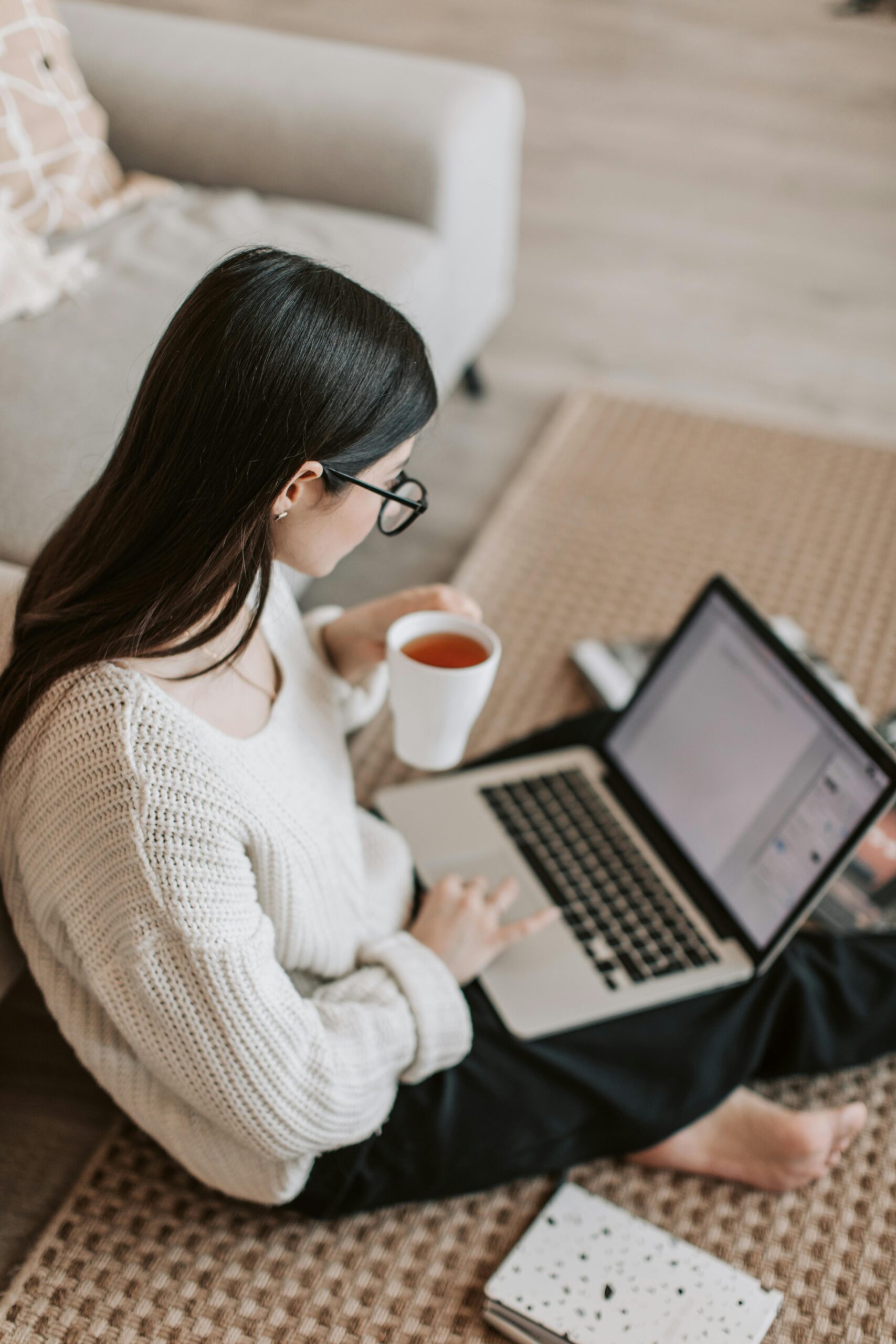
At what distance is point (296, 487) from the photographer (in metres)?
0.73

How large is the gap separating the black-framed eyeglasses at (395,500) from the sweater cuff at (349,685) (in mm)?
205

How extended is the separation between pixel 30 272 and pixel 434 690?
1011 millimetres

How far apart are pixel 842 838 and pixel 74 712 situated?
0.64 meters

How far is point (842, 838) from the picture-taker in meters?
0.97

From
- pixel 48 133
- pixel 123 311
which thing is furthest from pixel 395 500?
pixel 48 133

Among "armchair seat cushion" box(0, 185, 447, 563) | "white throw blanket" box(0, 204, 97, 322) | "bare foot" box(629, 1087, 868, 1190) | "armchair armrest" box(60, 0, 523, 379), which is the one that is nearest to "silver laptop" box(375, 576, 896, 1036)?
"bare foot" box(629, 1087, 868, 1190)

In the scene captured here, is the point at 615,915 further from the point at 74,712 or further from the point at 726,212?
the point at 726,212

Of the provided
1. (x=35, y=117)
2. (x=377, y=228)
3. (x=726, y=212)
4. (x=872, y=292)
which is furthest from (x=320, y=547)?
(x=726, y=212)

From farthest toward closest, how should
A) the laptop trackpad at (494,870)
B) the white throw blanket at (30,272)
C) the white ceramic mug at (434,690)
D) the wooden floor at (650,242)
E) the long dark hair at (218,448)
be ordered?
the wooden floor at (650,242) < the white throw blanket at (30,272) < the laptop trackpad at (494,870) < the white ceramic mug at (434,690) < the long dark hair at (218,448)

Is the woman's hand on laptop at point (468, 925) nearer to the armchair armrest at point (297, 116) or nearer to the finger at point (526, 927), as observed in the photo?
the finger at point (526, 927)

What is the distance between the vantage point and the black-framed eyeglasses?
739 millimetres

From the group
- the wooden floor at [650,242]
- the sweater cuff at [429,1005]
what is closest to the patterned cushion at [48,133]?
the wooden floor at [650,242]

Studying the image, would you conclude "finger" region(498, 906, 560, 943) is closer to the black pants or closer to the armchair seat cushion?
the black pants

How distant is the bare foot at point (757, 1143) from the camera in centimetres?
105
